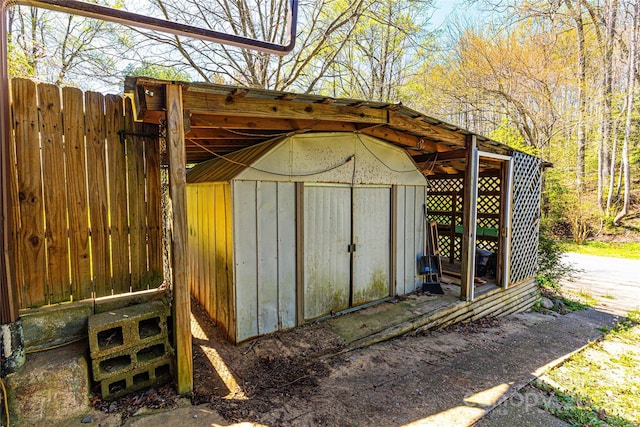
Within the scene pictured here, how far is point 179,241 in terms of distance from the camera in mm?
2523

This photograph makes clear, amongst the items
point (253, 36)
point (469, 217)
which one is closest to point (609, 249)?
point (469, 217)

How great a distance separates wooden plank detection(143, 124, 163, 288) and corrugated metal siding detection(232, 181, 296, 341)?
2.58ft

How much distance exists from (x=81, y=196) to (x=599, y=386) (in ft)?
17.5

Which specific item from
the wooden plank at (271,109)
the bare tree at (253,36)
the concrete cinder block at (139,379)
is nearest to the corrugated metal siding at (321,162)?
the wooden plank at (271,109)

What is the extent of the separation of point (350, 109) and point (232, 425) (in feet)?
10.3

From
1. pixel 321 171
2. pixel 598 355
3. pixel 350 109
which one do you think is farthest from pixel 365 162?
pixel 598 355

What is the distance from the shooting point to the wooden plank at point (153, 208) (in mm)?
2836

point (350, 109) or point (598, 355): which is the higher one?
point (350, 109)

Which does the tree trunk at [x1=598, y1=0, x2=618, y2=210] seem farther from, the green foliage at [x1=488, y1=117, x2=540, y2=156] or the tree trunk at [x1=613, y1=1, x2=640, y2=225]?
the green foliage at [x1=488, y1=117, x2=540, y2=156]

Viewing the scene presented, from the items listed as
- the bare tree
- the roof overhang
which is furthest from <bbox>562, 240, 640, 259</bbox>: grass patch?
the bare tree

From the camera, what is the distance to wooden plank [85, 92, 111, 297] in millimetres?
2566

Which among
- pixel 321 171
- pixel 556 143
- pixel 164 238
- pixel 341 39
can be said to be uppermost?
pixel 341 39

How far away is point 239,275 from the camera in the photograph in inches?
138

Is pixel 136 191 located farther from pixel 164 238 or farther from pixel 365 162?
pixel 365 162
